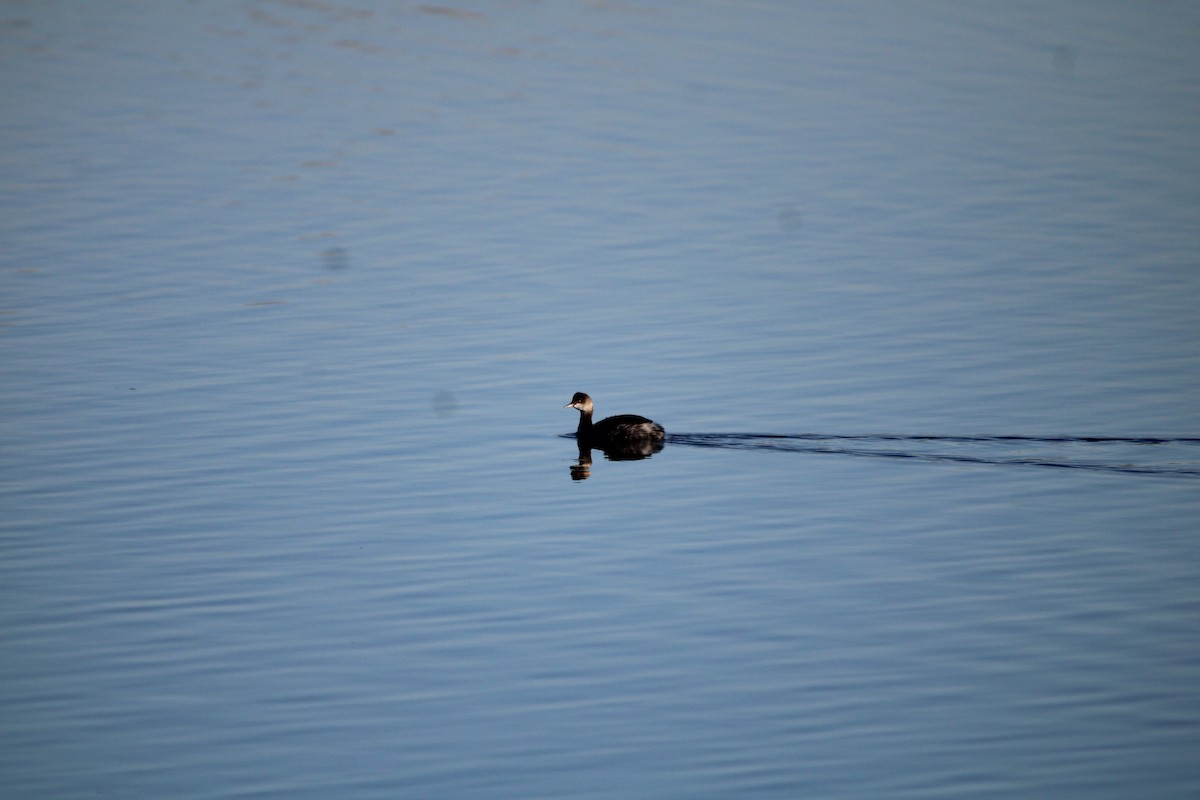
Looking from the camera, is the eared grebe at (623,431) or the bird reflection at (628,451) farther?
the bird reflection at (628,451)

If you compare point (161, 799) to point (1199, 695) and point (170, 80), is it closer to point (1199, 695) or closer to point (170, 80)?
point (1199, 695)

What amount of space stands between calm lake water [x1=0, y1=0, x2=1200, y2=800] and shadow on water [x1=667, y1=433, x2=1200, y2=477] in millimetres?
56

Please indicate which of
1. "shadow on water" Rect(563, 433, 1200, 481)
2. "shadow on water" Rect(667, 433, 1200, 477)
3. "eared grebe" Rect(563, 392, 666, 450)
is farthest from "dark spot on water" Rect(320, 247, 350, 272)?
"shadow on water" Rect(667, 433, 1200, 477)

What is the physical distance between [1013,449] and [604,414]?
17.0ft

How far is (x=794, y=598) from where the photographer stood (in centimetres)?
1443

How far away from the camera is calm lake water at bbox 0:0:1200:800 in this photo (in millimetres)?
12164

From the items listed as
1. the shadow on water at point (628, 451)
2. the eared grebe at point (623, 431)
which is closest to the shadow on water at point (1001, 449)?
the shadow on water at point (628, 451)

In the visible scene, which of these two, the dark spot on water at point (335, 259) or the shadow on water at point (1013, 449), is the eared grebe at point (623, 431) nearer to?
the shadow on water at point (1013, 449)

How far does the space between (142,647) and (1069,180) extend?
2129cm

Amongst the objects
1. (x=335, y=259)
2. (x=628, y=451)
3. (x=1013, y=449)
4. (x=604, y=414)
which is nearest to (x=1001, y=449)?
(x=1013, y=449)

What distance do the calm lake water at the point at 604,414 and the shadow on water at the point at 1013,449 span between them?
0.18 feet

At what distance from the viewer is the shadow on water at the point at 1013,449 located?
17.6 m

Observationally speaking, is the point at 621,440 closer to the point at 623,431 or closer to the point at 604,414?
the point at 623,431

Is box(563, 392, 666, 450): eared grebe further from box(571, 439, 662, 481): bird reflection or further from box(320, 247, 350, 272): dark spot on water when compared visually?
box(320, 247, 350, 272): dark spot on water
